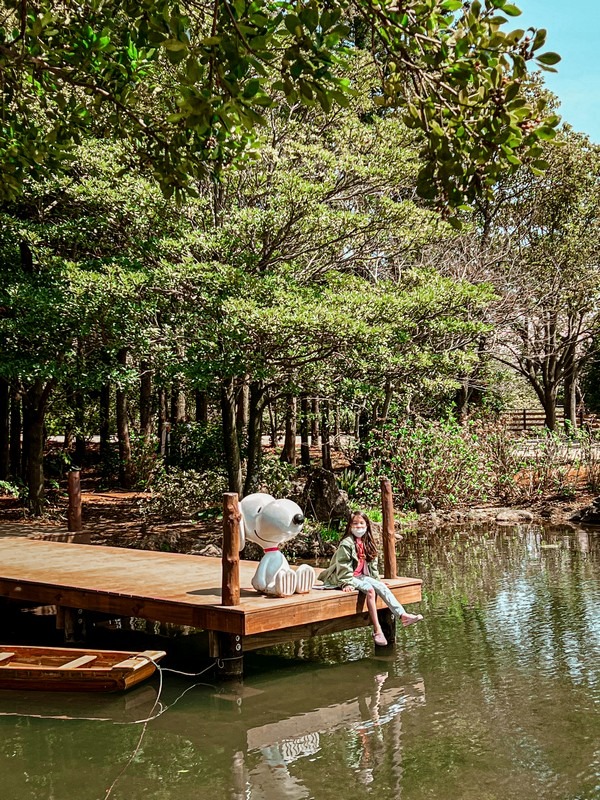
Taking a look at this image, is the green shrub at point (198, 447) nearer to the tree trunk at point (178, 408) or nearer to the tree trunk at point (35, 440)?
the tree trunk at point (178, 408)

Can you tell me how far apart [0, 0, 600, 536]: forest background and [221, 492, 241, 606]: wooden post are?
2.92 metres

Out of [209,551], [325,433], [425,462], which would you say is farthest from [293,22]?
[325,433]

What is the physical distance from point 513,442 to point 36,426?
11157 mm

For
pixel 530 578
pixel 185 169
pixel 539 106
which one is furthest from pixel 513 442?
pixel 539 106

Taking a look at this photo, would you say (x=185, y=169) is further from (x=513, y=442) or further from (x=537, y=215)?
(x=537, y=215)

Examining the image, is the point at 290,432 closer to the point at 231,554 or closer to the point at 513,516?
the point at 513,516

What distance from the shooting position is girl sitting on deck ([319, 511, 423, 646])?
8.49 m

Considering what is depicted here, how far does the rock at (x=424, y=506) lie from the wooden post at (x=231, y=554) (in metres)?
12.4

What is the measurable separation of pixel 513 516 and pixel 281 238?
8.74 meters

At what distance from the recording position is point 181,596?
8.06m

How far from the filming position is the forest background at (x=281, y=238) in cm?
512

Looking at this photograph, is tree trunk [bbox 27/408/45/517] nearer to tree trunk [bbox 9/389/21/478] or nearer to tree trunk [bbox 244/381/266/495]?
tree trunk [bbox 244/381/266/495]

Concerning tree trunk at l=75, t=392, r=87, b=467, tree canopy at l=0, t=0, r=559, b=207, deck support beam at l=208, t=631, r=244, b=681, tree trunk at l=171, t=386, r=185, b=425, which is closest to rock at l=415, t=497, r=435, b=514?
tree trunk at l=171, t=386, r=185, b=425

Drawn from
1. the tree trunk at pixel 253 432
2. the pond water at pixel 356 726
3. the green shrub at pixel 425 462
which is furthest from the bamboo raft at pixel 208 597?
the green shrub at pixel 425 462
